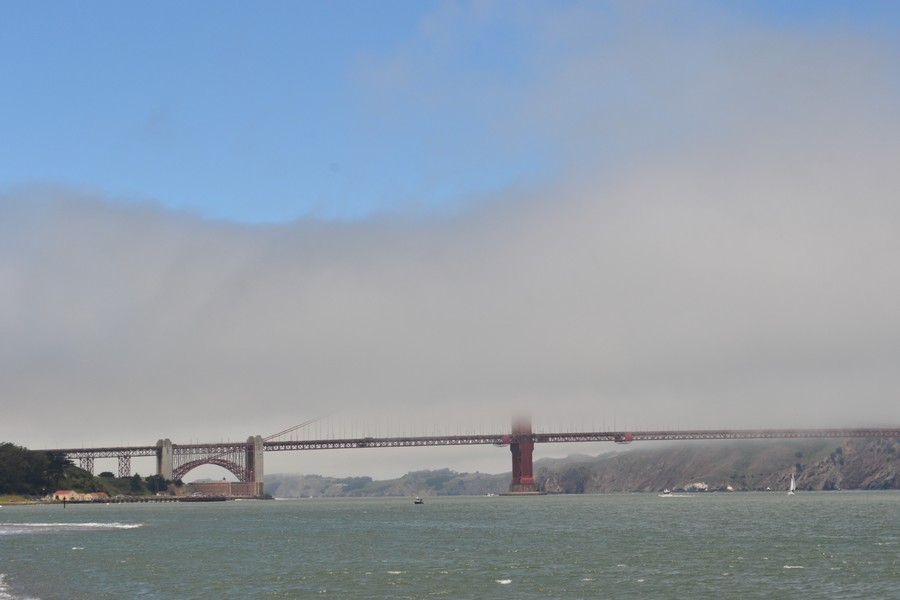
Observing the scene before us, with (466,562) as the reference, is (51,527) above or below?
below

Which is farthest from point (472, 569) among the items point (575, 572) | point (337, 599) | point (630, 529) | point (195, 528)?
point (195, 528)

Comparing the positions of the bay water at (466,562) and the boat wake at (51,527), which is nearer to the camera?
the bay water at (466,562)

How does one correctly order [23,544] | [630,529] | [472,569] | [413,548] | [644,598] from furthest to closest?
[630,529] < [23,544] < [413,548] < [472,569] < [644,598]

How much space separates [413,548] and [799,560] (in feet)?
91.0

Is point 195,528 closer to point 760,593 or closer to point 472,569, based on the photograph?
point 472,569

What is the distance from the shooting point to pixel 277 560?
238 ft

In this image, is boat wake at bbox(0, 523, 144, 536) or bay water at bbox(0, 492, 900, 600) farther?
boat wake at bbox(0, 523, 144, 536)

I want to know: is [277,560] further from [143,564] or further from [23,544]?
[23,544]

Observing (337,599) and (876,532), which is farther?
(876,532)

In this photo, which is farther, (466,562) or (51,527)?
(51,527)

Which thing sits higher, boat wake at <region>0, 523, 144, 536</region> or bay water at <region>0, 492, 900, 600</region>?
bay water at <region>0, 492, 900, 600</region>

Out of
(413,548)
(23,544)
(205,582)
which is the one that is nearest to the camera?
(205,582)

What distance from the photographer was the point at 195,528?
383 feet

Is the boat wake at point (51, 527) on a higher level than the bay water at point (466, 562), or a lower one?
lower
